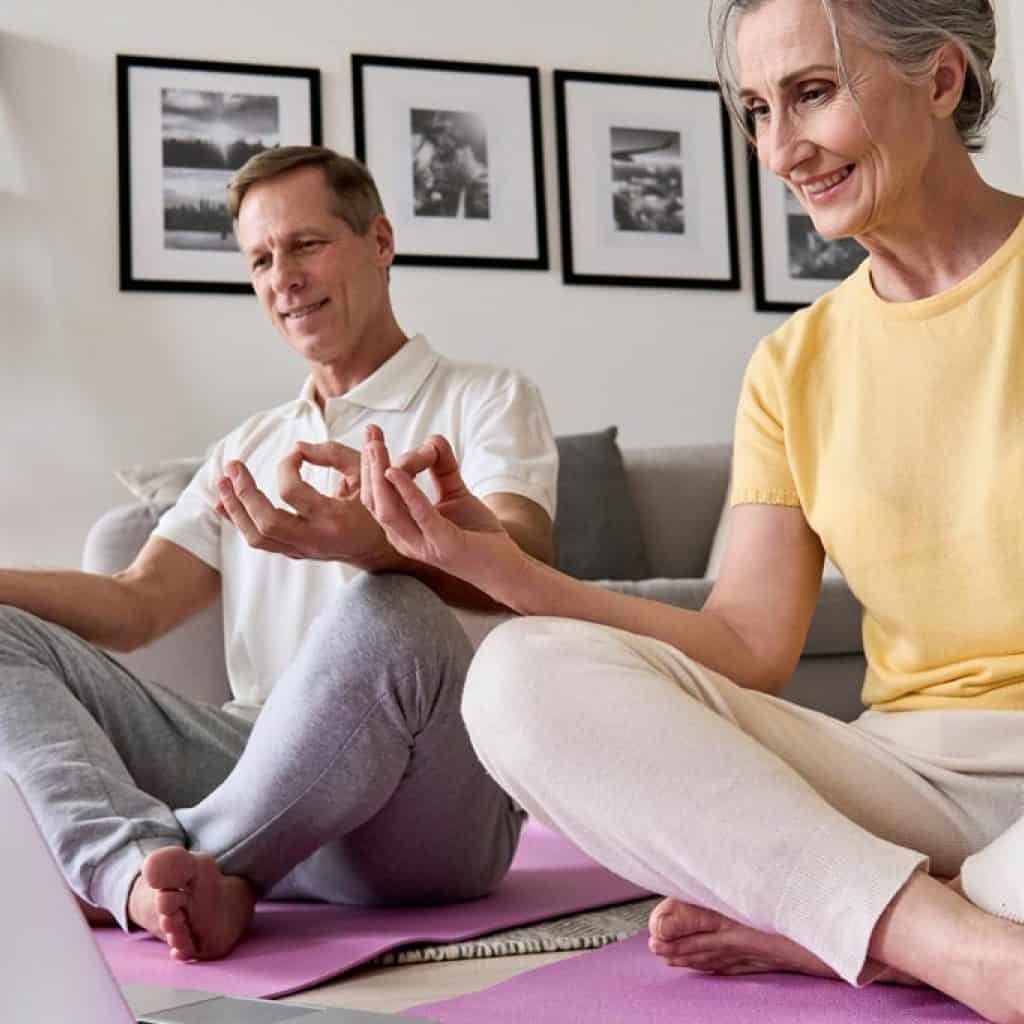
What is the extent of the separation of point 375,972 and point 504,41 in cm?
320

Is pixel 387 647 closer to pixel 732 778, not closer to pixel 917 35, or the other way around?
pixel 732 778

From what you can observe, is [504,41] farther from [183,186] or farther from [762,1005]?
[762,1005]

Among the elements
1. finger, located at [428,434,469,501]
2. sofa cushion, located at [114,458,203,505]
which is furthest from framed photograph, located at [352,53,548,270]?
finger, located at [428,434,469,501]

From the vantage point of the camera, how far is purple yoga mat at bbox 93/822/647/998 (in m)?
1.45

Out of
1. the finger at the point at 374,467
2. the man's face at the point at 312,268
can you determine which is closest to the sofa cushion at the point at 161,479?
the man's face at the point at 312,268

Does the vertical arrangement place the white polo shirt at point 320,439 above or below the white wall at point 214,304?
below

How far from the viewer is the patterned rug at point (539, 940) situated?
156 centimetres

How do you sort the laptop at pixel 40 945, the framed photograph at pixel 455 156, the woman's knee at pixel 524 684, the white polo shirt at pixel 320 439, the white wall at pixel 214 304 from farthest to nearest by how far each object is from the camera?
the framed photograph at pixel 455 156 → the white wall at pixel 214 304 → the white polo shirt at pixel 320 439 → the woman's knee at pixel 524 684 → the laptop at pixel 40 945

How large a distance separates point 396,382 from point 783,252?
2.48m

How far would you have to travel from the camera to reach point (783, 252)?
4395 mm

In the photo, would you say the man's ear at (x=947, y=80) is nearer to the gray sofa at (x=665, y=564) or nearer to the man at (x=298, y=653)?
the man at (x=298, y=653)

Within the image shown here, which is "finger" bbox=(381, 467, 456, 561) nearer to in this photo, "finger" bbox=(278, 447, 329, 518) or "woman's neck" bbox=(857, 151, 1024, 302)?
"finger" bbox=(278, 447, 329, 518)

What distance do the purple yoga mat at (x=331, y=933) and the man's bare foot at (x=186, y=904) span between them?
0.8 inches

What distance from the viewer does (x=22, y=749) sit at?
1.65 metres
